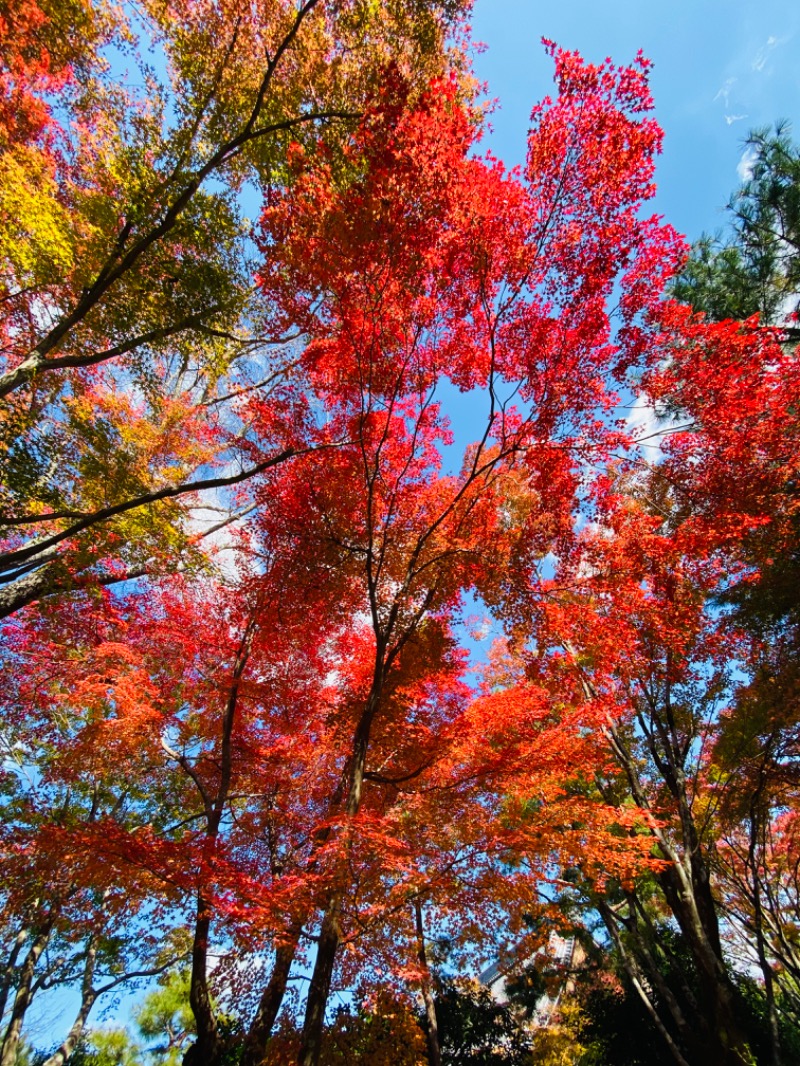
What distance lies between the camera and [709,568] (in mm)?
8656

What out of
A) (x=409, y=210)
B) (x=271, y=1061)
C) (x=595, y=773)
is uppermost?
(x=409, y=210)

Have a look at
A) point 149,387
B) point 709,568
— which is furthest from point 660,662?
point 149,387

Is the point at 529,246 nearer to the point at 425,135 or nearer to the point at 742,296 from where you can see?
the point at 425,135

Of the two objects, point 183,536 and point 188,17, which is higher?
point 188,17

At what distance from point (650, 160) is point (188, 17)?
5901 millimetres

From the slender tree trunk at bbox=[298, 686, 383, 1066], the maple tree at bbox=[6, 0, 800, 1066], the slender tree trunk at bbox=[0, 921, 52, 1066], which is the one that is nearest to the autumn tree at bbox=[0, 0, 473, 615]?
the maple tree at bbox=[6, 0, 800, 1066]

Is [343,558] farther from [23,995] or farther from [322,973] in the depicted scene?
[23,995]

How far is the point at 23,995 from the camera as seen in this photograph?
9852 mm

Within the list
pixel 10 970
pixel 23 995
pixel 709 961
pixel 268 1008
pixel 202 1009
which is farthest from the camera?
pixel 10 970

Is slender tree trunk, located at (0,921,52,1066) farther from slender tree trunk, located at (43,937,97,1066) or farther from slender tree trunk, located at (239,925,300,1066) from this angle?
slender tree trunk, located at (239,925,300,1066)

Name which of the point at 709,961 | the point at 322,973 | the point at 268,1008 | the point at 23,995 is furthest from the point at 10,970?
the point at 709,961

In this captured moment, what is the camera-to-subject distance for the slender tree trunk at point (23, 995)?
9.36m

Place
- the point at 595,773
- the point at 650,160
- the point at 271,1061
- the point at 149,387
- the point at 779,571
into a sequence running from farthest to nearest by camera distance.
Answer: the point at 595,773 < the point at 779,571 < the point at 149,387 < the point at 271,1061 < the point at 650,160

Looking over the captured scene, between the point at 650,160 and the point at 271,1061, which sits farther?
the point at 271,1061
